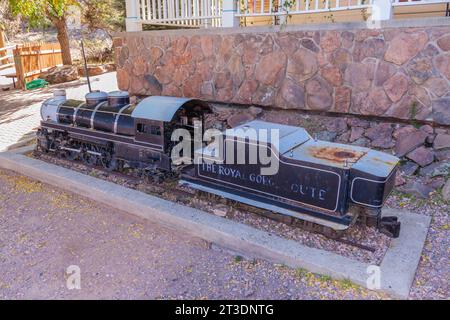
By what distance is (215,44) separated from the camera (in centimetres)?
777

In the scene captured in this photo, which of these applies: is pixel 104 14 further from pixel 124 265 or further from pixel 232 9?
pixel 124 265

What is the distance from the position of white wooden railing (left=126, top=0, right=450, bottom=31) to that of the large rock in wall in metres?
0.34

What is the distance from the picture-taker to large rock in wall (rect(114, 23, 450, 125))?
5832 mm

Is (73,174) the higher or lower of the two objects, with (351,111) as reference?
lower

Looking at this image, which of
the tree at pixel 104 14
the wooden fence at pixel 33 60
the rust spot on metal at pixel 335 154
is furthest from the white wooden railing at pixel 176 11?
the tree at pixel 104 14

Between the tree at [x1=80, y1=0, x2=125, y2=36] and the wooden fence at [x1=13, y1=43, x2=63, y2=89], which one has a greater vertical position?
the tree at [x1=80, y1=0, x2=125, y2=36]

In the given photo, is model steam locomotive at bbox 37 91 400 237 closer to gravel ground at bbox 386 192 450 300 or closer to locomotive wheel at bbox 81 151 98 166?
locomotive wheel at bbox 81 151 98 166

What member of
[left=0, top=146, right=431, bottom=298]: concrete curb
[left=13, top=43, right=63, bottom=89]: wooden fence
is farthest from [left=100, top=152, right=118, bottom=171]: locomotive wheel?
[left=13, top=43, right=63, bottom=89]: wooden fence

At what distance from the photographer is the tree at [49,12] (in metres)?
9.56

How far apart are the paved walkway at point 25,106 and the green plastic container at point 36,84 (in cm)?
45

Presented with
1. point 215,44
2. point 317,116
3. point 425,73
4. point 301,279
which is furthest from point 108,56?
point 301,279

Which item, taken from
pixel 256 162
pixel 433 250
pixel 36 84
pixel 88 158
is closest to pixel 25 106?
pixel 36 84
